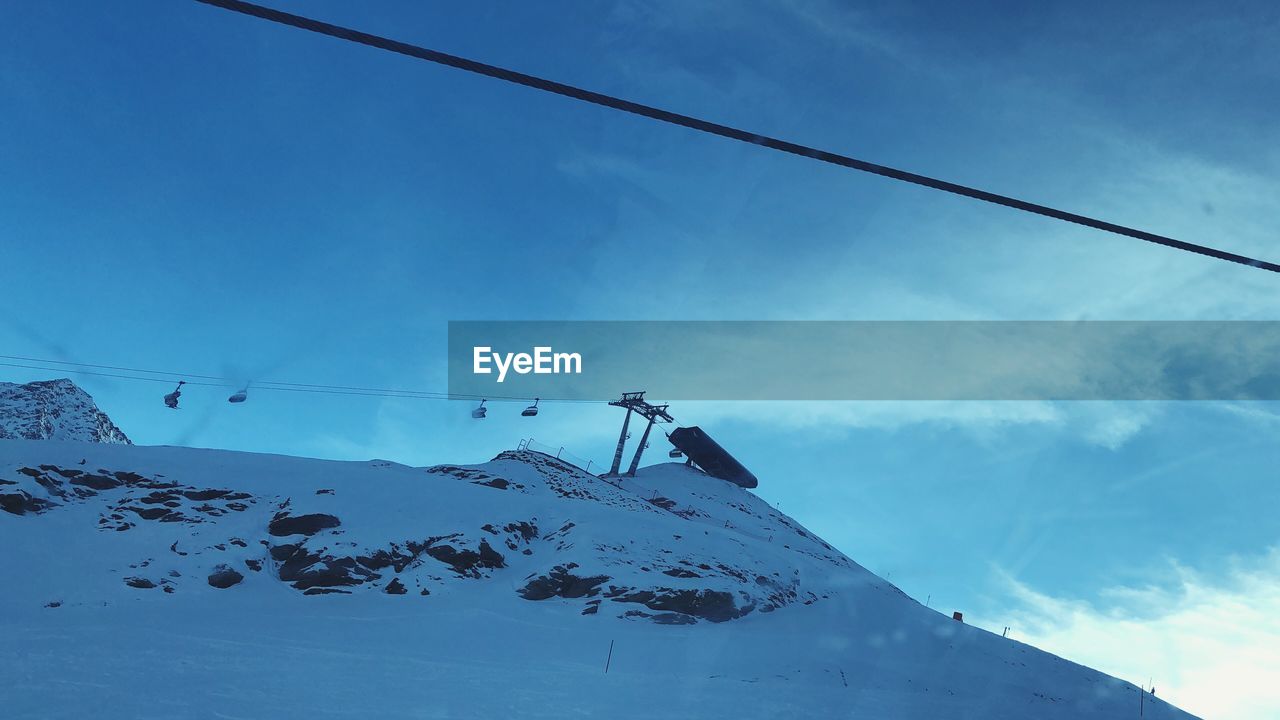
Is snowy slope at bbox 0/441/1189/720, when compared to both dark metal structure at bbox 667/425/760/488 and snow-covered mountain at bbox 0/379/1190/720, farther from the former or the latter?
dark metal structure at bbox 667/425/760/488

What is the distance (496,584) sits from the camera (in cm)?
2511

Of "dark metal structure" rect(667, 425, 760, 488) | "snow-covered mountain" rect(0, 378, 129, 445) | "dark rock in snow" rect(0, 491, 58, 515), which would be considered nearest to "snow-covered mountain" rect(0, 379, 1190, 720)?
"dark rock in snow" rect(0, 491, 58, 515)

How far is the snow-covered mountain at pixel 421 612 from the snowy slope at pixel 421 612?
102 mm

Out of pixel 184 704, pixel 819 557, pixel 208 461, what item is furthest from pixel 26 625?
pixel 819 557

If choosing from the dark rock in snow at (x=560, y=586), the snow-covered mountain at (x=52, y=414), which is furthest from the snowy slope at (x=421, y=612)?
the snow-covered mountain at (x=52, y=414)

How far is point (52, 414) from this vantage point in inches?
2608

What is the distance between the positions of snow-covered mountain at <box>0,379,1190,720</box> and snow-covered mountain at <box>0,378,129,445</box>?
42.1 m

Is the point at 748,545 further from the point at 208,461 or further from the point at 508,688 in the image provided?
the point at 208,461

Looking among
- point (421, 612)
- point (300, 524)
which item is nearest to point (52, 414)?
point (300, 524)

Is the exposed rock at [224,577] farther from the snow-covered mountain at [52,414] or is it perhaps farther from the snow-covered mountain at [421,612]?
the snow-covered mountain at [52,414]

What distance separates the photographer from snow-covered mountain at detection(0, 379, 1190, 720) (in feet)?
39.7

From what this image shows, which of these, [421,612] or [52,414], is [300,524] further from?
[52,414]

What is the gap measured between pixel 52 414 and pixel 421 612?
221 feet

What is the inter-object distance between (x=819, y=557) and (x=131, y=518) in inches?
1426
